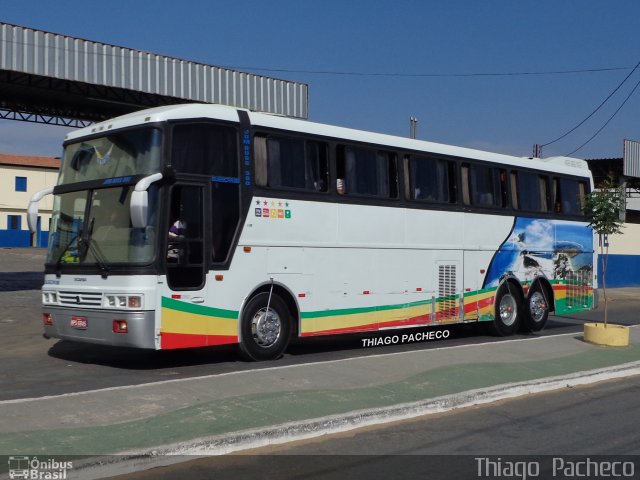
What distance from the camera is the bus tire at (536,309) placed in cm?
1689

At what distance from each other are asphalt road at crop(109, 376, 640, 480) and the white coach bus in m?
3.73

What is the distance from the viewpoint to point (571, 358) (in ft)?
41.4

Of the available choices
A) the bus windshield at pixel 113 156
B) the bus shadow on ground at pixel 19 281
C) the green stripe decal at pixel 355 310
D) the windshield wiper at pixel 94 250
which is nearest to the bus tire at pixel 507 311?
the green stripe decal at pixel 355 310

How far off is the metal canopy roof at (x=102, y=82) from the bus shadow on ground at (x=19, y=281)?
5305 mm

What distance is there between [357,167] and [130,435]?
738 centimetres

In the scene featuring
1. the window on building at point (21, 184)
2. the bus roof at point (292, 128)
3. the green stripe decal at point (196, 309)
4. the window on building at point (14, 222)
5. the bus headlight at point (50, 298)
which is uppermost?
the window on building at point (21, 184)

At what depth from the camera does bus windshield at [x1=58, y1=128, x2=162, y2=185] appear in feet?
33.8

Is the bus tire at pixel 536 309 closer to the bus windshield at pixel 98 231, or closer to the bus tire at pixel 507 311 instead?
the bus tire at pixel 507 311

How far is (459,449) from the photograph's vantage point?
281 inches

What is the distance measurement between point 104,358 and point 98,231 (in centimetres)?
240

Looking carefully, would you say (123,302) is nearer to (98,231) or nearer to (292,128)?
(98,231)

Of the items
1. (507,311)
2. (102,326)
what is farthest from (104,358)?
(507,311)

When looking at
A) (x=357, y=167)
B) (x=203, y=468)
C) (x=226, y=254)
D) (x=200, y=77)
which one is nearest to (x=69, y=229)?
(x=226, y=254)

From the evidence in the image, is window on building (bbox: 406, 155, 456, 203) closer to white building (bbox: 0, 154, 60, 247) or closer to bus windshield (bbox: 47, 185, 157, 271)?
bus windshield (bbox: 47, 185, 157, 271)
